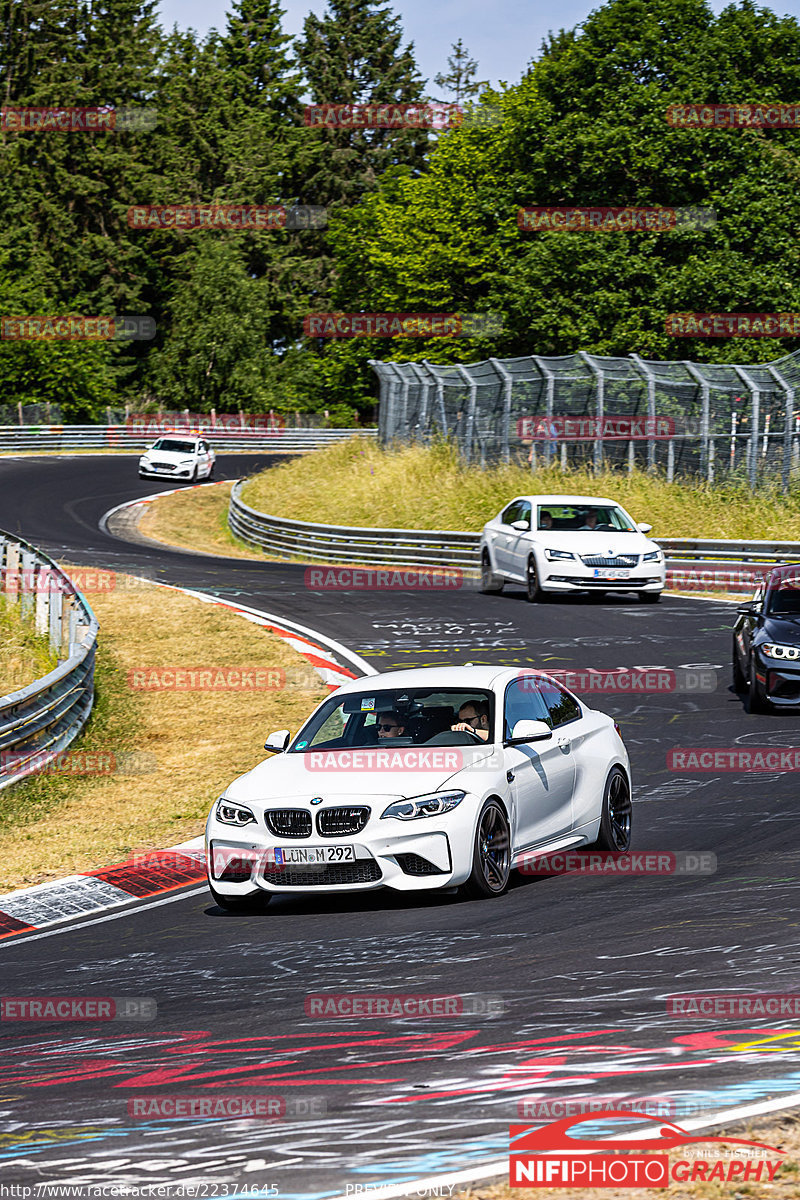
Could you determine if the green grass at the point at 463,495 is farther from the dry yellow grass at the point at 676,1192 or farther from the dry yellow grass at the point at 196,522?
the dry yellow grass at the point at 676,1192

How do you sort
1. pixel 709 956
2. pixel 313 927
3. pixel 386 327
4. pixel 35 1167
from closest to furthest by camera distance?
pixel 35 1167, pixel 709 956, pixel 313 927, pixel 386 327

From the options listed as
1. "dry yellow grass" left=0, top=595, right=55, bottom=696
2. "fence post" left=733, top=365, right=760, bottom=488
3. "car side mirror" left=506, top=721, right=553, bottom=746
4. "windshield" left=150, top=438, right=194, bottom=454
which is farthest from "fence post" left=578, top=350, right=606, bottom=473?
"car side mirror" left=506, top=721, right=553, bottom=746

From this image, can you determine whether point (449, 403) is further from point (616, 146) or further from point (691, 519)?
point (616, 146)

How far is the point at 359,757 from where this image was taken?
992 cm

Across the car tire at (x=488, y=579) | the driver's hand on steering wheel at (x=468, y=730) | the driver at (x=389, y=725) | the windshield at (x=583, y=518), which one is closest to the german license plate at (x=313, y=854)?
the driver at (x=389, y=725)

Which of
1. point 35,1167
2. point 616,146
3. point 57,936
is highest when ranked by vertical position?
point 616,146

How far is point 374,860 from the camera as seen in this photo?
919cm

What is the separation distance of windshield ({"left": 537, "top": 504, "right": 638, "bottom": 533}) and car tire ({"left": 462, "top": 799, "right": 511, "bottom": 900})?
52.6ft

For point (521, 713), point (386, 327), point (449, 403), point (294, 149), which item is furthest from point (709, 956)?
point (294, 149)

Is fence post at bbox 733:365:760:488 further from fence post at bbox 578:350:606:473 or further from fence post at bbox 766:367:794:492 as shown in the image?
fence post at bbox 578:350:606:473

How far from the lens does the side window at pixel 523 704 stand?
10352 mm

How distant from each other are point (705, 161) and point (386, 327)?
84.9 feet

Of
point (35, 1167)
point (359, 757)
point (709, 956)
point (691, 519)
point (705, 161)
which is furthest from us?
point (705, 161)

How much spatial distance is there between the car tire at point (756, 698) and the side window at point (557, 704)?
538 centimetres
